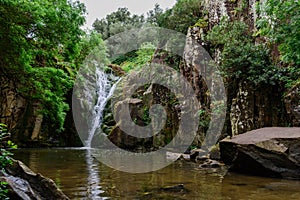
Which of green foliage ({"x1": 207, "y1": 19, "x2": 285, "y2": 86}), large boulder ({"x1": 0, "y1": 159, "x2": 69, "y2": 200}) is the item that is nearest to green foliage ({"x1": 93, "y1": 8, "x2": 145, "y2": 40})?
green foliage ({"x1": 207, "y1": 19, "x2": 285, "y2": 86})

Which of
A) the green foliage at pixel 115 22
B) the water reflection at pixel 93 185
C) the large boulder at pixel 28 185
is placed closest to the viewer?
the large boulder at pixel 28 185

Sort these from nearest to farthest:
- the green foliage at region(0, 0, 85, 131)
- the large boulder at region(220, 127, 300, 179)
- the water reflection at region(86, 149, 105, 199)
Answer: the water reflection at region(86, 149, 105, 199) < the large boulder at region(220, 127, 300, 179) < the green foliage at region(0, 0, 85, 131)

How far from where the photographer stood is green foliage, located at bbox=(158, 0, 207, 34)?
16062 millimetres

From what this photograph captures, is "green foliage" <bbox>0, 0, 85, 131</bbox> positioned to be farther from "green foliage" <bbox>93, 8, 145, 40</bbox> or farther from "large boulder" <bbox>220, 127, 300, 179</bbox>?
"green foliage" <bbox>93, 8, 145, 40</bbox>

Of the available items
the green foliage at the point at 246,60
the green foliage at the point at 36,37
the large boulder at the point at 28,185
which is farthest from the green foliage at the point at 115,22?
the large boulder at the point at 28,185

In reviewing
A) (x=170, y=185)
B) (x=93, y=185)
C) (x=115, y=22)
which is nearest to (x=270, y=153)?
(x=170, y=185)

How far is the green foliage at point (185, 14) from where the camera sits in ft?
52.7

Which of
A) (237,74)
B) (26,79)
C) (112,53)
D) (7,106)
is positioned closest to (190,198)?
(26,79)

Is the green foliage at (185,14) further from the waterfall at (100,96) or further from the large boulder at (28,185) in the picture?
the large boulder at (28,185)

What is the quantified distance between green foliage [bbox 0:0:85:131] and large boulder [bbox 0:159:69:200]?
12.3 feet

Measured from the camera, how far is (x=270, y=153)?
617cm

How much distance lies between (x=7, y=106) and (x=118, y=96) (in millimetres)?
6897

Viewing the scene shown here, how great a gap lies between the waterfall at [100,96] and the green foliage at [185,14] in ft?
21.5

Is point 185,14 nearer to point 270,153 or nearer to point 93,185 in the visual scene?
point 270,153
